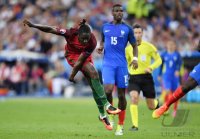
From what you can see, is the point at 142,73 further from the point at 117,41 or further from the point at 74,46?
the point at 74,46

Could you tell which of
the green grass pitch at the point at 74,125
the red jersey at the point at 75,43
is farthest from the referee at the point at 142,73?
the red jersey at the point at 75,43

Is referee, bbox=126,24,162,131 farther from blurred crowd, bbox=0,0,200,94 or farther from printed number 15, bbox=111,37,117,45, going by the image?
blurred crowd, bbox=0,0,200,94

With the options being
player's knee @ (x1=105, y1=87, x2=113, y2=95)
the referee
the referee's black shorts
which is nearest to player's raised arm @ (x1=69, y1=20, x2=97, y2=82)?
player's knee @ (x1=105, y1=87, x2=113, y2=95)

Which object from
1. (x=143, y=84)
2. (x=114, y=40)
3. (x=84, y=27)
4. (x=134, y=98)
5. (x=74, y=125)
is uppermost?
(x=84, y=27)

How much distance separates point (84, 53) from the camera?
14266 mm

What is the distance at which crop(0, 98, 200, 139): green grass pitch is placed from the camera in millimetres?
14195

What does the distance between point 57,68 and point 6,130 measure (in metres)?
17.9

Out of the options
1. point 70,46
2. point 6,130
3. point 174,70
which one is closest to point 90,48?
point 70,46

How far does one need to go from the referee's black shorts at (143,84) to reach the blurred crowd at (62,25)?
12.2 metres

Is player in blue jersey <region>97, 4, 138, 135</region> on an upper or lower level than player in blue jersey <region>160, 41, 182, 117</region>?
upper

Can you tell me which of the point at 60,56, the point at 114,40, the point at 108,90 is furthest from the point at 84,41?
the point at 60,56

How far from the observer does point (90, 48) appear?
1421 centimetres

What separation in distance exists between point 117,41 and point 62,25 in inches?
802

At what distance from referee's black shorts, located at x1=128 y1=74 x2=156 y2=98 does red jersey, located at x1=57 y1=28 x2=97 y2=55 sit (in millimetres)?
2963
